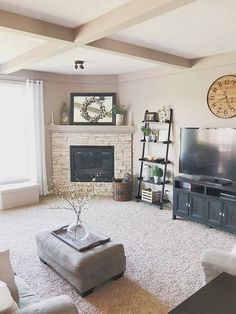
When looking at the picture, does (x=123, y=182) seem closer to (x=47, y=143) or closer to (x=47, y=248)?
(x=47, y=143)

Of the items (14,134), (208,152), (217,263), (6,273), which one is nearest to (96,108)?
(14,134)

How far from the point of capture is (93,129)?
5.93 meters

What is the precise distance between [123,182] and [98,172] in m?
0.75

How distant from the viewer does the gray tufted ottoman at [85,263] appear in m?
2.57

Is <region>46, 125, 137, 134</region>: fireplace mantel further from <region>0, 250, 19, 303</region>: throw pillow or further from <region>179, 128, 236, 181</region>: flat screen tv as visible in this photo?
<region>0, 250, 19, 303</region>: throw pillow

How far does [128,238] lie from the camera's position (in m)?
3.86

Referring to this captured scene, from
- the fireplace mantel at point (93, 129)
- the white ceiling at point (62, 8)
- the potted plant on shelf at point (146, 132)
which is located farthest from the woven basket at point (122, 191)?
the white ceiling at point (62, 8)

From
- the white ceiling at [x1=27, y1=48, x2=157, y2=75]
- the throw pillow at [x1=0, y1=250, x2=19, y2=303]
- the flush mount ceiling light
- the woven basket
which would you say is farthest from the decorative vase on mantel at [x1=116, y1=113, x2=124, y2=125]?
the throw pillow at [x1=0, y1=250, x2=19, y2=303]

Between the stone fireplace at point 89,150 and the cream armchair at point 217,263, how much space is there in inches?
153

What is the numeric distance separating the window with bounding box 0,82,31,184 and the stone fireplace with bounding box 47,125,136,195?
1.87 feet

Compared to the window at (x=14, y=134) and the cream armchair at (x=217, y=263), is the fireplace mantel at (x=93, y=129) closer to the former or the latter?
the window at (x=14, y=134)

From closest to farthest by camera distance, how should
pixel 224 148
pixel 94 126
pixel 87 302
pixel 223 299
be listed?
pixel 223 299, pixel 87 302, pixel 224 148, pixel 94 126

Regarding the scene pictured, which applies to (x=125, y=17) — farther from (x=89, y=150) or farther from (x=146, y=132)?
(x=89, y=150)

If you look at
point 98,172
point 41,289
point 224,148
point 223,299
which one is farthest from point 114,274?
point 98,172
